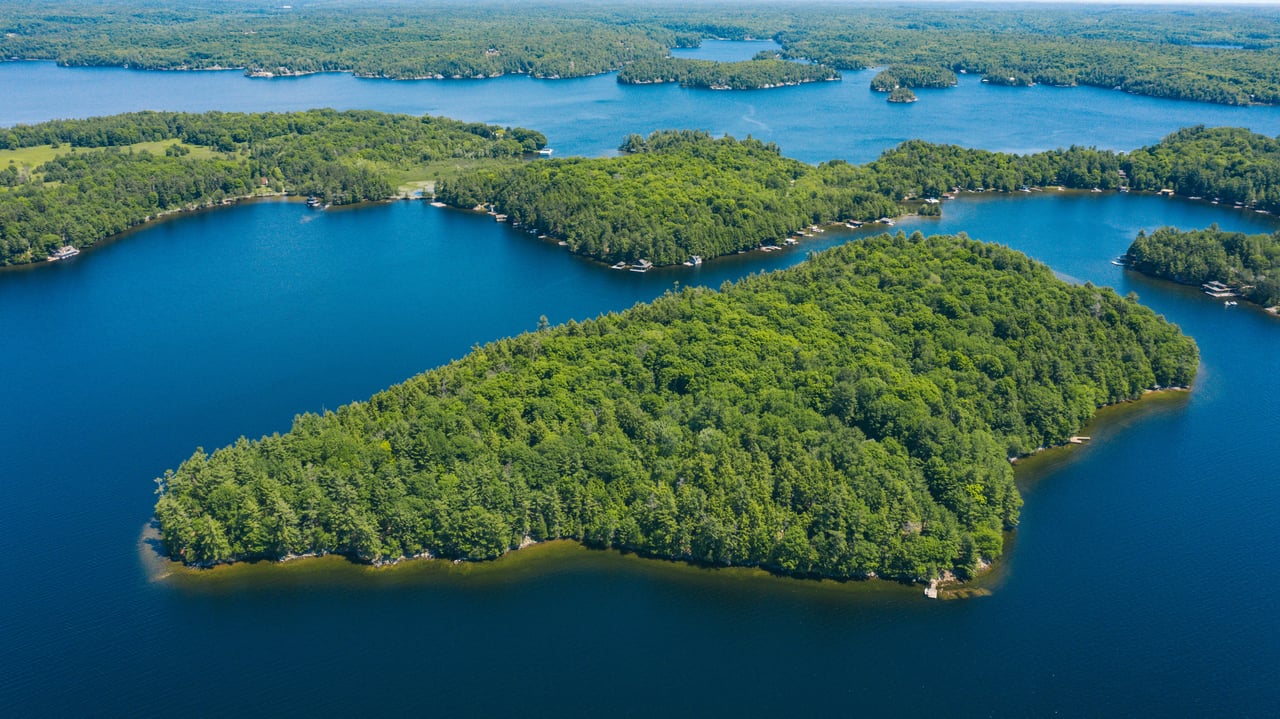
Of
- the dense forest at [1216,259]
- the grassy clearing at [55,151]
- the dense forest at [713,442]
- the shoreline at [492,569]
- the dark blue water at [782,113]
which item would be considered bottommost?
the shoreline at [492,569]

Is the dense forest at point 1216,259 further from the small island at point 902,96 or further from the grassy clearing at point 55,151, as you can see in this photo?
the grassy clearing at point 55,151

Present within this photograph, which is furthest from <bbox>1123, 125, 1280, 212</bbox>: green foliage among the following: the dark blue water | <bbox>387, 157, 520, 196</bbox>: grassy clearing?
<bbox>387, 157, 520, 196</bbox>: grassy clearing

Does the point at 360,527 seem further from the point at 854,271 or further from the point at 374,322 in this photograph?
the point at 854,271

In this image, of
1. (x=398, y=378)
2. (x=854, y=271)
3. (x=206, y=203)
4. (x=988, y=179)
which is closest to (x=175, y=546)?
(x=398, y=378)

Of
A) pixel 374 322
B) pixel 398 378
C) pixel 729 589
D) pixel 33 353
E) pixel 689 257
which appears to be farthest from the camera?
pixel 689 257

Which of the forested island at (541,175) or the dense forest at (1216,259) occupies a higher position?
the forested island at (541,175)

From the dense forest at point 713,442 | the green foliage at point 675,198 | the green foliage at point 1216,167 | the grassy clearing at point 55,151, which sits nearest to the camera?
the dense forest at point 713,442

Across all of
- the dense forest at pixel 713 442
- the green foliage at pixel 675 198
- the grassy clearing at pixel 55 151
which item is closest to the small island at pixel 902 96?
the green foliage at pixel 675 198
